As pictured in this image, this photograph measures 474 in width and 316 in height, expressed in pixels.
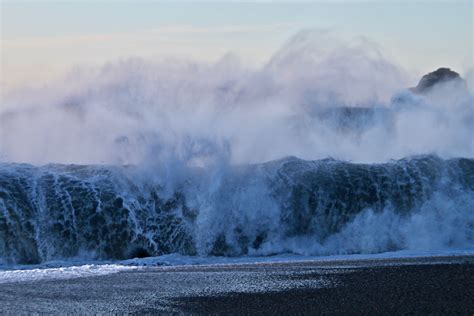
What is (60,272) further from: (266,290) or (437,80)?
(437,80)

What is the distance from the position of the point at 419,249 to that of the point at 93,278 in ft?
26.8

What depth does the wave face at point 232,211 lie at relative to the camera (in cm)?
2030

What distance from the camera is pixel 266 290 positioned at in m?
13.8

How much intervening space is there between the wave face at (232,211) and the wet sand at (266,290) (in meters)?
3.52

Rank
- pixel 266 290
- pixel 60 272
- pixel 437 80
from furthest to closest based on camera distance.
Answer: pixel 437 80 → pixel 60 272 → pixel 266 290

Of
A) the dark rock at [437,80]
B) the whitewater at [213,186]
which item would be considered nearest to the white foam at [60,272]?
the whitewater at [213,186]

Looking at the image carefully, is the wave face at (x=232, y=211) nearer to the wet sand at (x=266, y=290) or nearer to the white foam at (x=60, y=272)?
the white foam at (x=60, y=272)

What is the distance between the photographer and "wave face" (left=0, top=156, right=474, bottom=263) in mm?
20297

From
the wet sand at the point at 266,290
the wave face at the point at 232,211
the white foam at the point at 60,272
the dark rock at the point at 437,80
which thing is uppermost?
the dark rock at the point at 437,80

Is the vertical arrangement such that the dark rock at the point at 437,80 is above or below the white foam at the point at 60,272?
above

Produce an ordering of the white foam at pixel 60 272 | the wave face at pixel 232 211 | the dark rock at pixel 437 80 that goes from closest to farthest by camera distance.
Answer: the white foam at pixel 60 272
the wave face at pixel 232 211
the dark rock at pixel 437 80

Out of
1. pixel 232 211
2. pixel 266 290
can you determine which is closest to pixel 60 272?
pixel 266 290

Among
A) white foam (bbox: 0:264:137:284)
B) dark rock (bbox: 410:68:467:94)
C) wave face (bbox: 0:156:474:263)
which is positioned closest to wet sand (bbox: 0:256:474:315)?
white foam (bbox: 0:264:137:284)

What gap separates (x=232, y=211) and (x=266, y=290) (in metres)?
7.83
